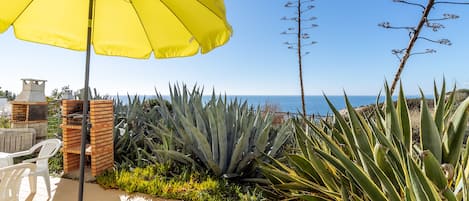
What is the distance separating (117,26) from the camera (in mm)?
2289

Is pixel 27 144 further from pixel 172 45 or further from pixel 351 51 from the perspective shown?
pixel 351 51

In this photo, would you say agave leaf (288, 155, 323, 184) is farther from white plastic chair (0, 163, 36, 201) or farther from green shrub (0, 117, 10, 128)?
green shrub (0, 117, 10, 128)

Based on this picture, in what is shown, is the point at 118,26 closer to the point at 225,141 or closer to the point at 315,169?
the point at 225,141

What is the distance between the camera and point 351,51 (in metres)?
16.0

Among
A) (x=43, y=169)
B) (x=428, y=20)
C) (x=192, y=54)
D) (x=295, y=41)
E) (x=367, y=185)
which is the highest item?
(x=295, y=41)

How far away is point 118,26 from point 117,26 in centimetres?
1

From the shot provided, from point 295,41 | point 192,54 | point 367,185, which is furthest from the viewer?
point 295,41

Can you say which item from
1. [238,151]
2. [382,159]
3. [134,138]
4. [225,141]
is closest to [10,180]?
[225,141]

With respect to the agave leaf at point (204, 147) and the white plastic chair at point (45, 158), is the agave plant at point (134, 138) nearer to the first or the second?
the agave leaf at point (204, 147)

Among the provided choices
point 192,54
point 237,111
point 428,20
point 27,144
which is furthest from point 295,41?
point 27,144

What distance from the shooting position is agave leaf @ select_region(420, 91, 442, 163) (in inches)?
53.3

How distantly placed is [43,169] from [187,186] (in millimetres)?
1659

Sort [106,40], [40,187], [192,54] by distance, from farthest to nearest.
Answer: [40,187] < [106,40] < [192,54]

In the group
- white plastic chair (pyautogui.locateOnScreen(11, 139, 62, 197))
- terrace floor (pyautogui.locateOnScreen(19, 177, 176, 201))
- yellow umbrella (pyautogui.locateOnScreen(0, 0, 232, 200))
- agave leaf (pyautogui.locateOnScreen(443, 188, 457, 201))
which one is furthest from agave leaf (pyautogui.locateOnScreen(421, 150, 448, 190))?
white plastic chair (pyautogui.locateOnScreen(11, 139, 62, 197))
